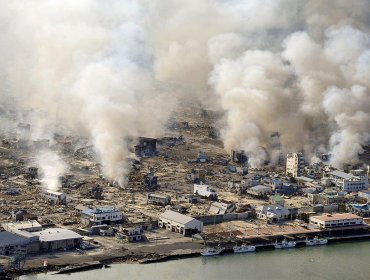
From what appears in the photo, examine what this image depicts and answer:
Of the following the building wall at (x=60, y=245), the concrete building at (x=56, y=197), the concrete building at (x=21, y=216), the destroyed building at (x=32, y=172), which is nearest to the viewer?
the building wall at (x=60, y=245)

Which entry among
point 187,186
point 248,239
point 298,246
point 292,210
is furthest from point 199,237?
point 187,186

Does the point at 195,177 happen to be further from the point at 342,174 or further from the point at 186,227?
the point at 186,227

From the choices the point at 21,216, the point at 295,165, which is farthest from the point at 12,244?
the point at 295,165

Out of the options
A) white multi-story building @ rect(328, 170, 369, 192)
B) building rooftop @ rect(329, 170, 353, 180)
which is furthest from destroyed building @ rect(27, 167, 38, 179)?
building rooftop @ rect(329, 170, 353, 180)

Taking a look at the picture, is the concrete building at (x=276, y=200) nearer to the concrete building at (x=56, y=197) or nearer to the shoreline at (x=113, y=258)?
the shoreline at (x=113, y=258)

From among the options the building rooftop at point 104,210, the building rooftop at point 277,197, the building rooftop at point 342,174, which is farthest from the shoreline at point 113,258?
the building rooftop at point 342,174

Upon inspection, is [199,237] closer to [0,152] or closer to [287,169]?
[287,169]
